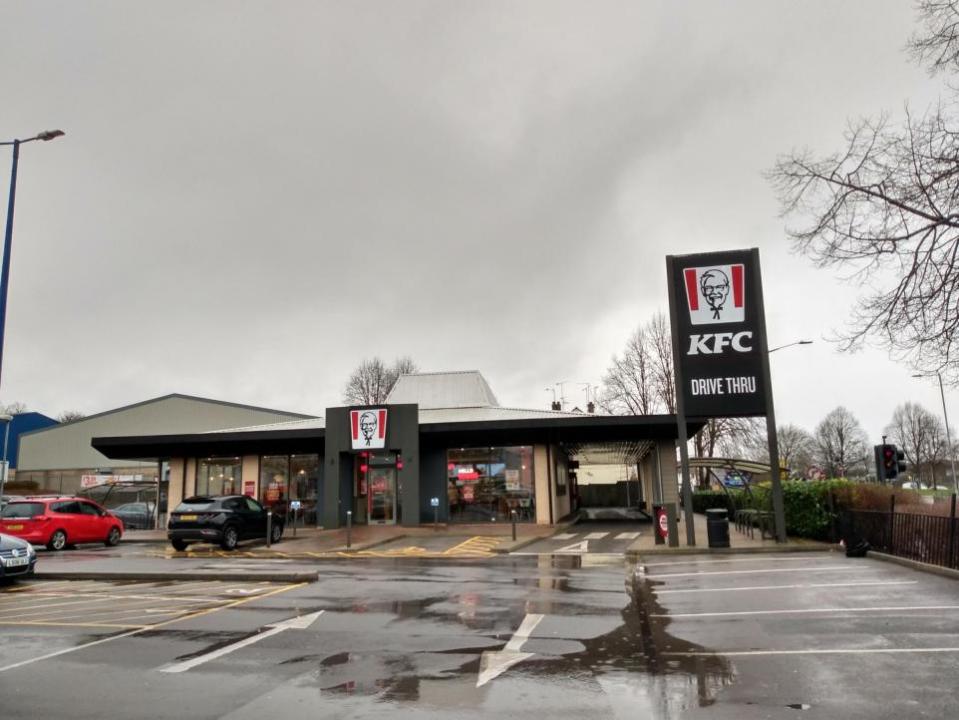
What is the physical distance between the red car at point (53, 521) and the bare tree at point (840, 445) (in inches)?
3166

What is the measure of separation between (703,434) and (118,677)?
46.7 metres

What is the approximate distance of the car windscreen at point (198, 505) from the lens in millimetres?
19984

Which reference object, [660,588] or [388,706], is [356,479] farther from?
[388,706]

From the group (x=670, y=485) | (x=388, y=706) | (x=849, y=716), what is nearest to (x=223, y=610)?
(x=388, y=706)

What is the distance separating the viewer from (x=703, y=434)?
161 ft

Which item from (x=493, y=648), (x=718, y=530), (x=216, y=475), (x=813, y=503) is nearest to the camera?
(x=493, y=648)

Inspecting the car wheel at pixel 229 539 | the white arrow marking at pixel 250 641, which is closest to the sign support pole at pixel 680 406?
the white arrow marking at pixel 250 641

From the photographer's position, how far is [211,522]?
1969 centimetres

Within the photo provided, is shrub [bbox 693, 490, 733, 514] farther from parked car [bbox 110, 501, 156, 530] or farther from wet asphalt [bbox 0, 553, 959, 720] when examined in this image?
parked car [bbox 110, 501, 156, 530]

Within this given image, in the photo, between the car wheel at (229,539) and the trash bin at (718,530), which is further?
the car wheel at (229,539)

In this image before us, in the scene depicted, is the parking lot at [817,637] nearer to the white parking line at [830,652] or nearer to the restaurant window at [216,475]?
the white parking line at [830,652]

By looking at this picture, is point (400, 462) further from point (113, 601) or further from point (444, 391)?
point (113, 601)

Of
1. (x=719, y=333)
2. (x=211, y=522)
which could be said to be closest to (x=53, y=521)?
(x=211, y=522)

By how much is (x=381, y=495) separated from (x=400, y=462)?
1808 mm
